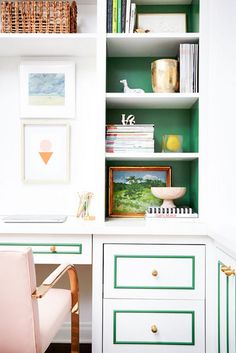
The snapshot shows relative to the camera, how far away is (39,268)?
299 centimetres

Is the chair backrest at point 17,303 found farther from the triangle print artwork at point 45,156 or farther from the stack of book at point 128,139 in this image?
the triangle print artwork at point 45,156

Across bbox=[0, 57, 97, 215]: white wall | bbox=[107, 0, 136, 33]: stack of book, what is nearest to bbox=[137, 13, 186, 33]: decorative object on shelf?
bbox=[107, 0, 136, 33]: stack of book

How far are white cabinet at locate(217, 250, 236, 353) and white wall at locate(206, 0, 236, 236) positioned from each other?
17 cm

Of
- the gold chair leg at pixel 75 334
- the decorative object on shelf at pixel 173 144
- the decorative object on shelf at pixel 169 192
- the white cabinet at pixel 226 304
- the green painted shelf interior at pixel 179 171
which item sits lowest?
the gold chair leg at pixel 75 334

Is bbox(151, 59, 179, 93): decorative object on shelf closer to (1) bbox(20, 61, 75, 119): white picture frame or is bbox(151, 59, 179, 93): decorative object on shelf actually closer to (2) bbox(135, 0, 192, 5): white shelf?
(2) bbox(135, 0, 192, 5): white shelf

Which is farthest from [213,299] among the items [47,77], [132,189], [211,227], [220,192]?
[47,77]

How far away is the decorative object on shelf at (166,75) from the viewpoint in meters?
2.59

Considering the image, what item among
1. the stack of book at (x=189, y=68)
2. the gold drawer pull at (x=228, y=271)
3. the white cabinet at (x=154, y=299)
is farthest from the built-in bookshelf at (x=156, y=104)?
the gold drawer pull at (x=228, y=271)

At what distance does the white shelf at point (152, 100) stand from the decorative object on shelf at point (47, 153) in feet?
1.34

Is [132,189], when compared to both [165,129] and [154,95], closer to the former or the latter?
[165,129]

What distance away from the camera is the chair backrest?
1.64 m

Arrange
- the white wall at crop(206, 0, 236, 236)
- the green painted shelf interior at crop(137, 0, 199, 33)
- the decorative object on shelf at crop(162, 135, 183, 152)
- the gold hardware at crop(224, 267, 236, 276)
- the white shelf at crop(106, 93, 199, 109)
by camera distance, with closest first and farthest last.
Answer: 1. the gold hardware at crop(224, 267, 236, 276)
2. the white wall at crop(206, 0, 236, 236)
3. the white shelf at crop(106, 93, 199, 109)
4. the decorative object on shelf at crop(162, 135, 183, 152)
5. the green painted shelf interior at crop(137, 0, 199, 33)

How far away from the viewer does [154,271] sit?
232 centimetres

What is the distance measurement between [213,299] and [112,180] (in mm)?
1034
